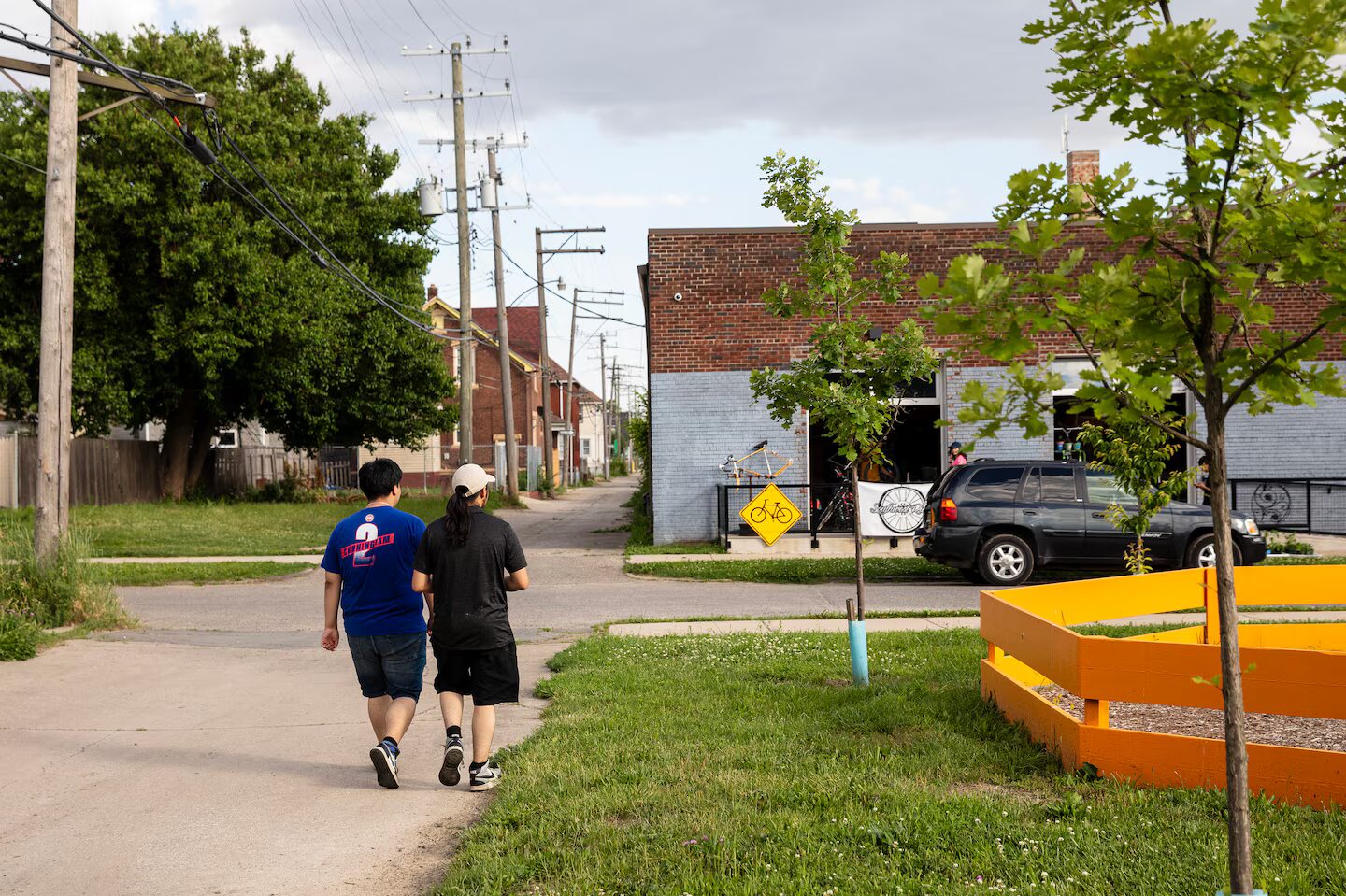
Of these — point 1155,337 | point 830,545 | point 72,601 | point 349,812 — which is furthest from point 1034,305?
point 830,545

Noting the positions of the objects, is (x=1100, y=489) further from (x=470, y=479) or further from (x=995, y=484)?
(x=470, y=479)

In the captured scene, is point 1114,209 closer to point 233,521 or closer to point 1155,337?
point 1155,337

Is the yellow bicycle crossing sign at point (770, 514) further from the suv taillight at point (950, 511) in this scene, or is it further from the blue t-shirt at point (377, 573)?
the blue t-shirt at point (377, 573)

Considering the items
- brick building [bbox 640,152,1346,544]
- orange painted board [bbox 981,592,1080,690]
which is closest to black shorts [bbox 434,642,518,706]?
orange painted board [bbox 981,592,1080,690]

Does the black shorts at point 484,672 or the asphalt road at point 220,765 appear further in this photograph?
the black shorts at point 484,672

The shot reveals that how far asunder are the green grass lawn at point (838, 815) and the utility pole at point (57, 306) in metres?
7.15

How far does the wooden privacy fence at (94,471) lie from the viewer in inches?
1123

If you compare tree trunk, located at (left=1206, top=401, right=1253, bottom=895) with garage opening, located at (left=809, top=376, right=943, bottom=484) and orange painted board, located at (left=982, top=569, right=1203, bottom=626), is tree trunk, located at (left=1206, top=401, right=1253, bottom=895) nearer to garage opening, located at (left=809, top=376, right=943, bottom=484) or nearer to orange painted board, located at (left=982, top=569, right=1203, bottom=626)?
orange painted board, located at (left=982, top=569, right=1203, bottom=626)

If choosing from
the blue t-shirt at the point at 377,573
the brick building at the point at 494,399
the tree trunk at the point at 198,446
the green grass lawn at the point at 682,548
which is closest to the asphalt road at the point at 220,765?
the blue t-shirt at the point at 377,573

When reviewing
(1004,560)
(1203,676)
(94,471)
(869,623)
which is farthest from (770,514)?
(94,471)

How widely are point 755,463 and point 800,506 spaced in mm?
1224

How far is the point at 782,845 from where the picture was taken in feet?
16.2

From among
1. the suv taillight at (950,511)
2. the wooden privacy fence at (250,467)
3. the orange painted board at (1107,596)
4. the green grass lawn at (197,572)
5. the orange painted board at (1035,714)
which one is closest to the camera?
the orange painted board at (1035,714)

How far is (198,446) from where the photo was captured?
3538cm
